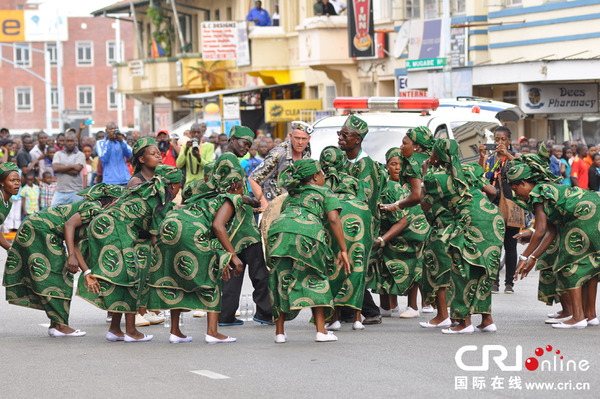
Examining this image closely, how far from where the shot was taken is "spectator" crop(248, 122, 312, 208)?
12.6 metres

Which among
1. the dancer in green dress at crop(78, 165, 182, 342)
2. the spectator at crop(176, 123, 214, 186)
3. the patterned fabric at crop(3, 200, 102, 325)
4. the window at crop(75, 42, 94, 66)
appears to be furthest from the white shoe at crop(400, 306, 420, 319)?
the window at crop(75, 42, 94, 66)

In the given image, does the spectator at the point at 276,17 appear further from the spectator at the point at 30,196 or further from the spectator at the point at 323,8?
the spectator at the point at 30,196

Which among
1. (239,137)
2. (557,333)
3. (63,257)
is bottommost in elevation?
(557,333)

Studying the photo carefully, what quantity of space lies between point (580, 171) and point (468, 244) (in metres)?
12.7

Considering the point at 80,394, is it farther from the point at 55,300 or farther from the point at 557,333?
the point at 557,333

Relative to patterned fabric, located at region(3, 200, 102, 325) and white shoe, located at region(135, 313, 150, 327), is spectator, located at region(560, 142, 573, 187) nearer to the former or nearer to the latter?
white shoe, located at region(135, 313, 150, 327)

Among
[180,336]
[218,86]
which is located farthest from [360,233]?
[218,86]

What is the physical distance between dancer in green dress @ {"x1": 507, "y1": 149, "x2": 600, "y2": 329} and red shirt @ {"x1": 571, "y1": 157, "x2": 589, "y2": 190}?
12.0 m

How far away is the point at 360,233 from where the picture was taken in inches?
420

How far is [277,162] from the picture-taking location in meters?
13.2

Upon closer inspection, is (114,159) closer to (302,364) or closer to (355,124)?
(355,124)

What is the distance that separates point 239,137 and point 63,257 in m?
2.37

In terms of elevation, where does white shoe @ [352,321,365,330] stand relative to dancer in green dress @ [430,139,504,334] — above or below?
below

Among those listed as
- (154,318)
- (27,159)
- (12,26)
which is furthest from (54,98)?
(154,318)
